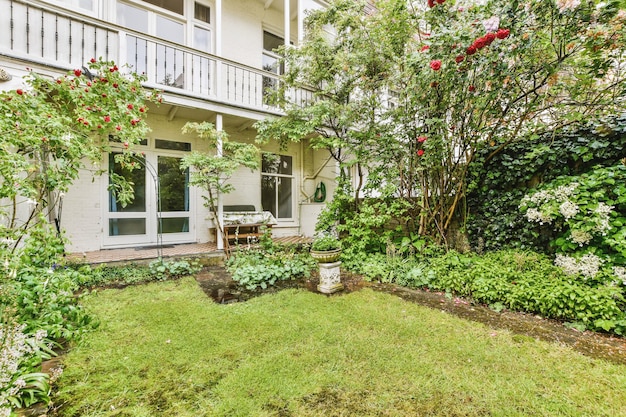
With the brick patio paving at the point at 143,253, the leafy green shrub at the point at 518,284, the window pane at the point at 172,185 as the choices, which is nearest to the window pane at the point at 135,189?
the window pane at the point at 172,185

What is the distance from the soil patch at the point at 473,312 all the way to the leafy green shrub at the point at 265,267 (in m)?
0.13

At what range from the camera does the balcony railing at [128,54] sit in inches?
162

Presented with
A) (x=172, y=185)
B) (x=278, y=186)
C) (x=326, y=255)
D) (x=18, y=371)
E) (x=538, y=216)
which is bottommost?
(x=18, y=371)

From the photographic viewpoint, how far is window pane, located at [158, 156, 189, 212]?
20.9 ft

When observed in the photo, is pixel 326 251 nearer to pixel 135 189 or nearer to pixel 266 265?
pixel 266 265

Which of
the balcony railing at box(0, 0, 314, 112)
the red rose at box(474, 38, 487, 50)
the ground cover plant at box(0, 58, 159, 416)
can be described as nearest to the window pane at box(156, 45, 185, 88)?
the balcony railing at box(0, 0, 314, 112)

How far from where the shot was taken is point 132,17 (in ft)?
20.0

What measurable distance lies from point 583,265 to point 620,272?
277 mm

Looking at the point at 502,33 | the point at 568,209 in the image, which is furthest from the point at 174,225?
the point at 568,209

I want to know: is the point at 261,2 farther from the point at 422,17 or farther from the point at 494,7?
the point at 494,7

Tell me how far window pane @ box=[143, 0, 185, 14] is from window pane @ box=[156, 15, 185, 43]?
278 mm

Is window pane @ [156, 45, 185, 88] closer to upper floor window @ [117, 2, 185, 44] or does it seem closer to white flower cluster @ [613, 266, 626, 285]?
upper floor window @ [117, 2, 185, 44]

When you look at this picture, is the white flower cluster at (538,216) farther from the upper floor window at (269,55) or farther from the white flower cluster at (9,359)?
the upper floor window at (269,55)

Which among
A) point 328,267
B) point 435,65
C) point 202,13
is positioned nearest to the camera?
point 435,65
